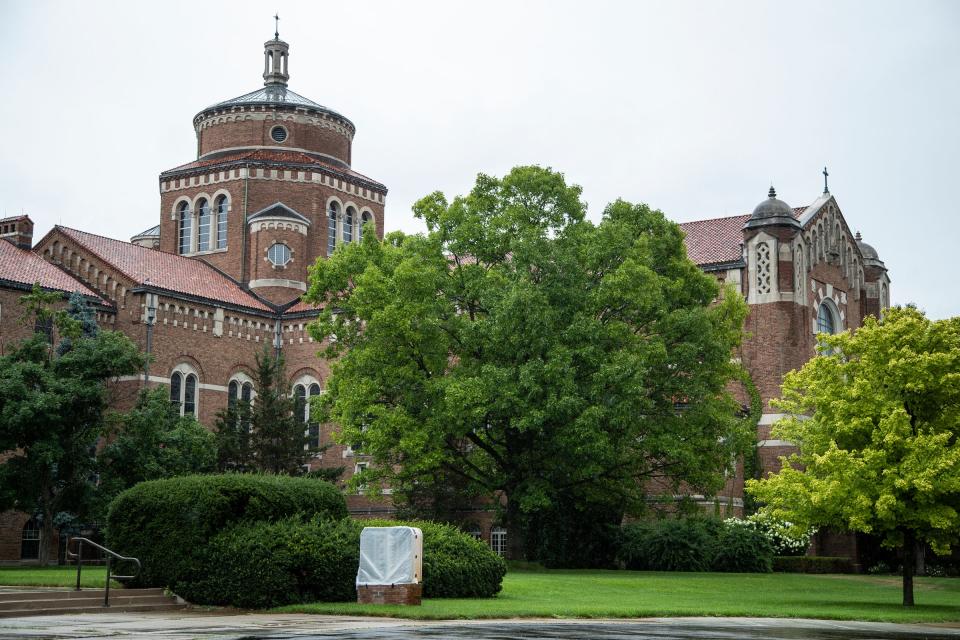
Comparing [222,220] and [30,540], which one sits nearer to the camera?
[30,540]

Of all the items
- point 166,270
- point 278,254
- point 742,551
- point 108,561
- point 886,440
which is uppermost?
point 278,254

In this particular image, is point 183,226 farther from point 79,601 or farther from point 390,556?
point 390,556

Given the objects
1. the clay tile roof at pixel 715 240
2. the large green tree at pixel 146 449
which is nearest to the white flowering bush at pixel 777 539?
the clay tile roof at pixel 715 240

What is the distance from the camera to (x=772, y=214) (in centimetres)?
5116

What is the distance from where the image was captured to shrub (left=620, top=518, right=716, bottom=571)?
139 feet

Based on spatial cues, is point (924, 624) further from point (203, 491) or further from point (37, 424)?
point (37, 424)

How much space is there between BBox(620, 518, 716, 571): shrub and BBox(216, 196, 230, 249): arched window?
27.6 metres

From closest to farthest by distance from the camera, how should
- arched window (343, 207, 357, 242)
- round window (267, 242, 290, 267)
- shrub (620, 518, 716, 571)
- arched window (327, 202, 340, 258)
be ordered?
shrub (620, 518, 716, 571) < round window (267, 242, 290, 267) < arched window (327, 202, 340, 258) < arched window (343, 207, 357, 242)

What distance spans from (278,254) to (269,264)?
2.23 feet

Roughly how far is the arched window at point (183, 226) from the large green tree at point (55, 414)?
2224 centimetres

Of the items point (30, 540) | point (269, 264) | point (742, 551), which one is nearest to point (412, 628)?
point (742, 551)

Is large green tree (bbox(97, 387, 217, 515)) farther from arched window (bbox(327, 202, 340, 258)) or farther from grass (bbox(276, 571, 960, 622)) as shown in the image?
arched window (bbox(327, 202, 340, 258))

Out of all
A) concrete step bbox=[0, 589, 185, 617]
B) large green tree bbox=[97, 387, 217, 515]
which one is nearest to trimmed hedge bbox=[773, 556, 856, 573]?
large green tree bbox=[97, 387, 217, 515]

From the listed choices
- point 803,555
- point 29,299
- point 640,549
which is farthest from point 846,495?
point 29,299
